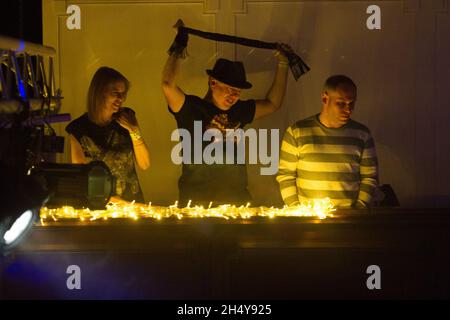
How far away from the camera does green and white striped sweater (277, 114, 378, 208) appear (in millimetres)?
5027

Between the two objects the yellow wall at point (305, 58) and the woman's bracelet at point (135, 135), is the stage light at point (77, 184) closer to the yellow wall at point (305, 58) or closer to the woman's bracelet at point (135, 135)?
the woman's bracelet at point (135, 135)

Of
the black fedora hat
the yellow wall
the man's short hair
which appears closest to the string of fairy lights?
the man's short hair

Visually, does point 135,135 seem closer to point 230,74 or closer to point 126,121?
point 126,121

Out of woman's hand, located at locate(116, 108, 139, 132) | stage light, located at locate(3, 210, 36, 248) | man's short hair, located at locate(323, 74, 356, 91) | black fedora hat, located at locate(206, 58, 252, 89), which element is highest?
black fedora hat, located at locate(206, 58, 252, 89)

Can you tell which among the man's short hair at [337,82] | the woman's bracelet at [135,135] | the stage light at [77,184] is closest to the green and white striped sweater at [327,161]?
the man's short hair at [337,82]

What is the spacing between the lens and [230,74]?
17.6 ft

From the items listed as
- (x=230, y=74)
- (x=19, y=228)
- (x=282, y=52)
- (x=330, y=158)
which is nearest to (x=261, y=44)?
(x=282, y=52)

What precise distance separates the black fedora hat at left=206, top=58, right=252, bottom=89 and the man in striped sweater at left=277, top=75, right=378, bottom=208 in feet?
1.89

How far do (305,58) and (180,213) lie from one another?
2.47 m

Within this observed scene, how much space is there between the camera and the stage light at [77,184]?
3592 mm

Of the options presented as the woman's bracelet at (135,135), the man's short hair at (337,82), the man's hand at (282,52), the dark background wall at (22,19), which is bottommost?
the woman's bracelet at (135,135)

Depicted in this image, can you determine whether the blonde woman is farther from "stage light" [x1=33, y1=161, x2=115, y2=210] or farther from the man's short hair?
the man's short hair
